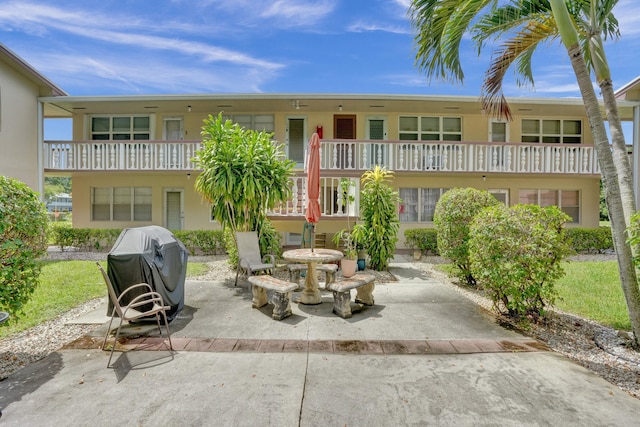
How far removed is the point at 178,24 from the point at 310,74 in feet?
21.4

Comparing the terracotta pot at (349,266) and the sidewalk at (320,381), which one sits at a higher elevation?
the terracotta pot at (349,266)

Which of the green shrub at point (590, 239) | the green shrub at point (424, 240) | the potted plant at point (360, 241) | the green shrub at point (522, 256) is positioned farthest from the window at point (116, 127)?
the green shrub at point (590, 239)

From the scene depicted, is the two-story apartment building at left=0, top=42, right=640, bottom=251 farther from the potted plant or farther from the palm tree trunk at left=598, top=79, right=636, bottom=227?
the palm tree trunk at left=598, top=79, right=636, bottom=227

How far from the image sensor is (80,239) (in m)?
12.1

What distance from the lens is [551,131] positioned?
1373 centimetres

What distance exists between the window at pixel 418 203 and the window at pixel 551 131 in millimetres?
4698

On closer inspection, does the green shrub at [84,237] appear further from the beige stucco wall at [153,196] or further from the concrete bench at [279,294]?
the concrete bench at [279,294]

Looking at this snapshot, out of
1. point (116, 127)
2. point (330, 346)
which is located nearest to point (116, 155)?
point (116, 127)

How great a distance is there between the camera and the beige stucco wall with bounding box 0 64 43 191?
10.5 m

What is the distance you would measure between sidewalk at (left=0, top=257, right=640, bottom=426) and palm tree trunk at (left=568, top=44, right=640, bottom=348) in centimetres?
131

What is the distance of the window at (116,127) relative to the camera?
13.7 m

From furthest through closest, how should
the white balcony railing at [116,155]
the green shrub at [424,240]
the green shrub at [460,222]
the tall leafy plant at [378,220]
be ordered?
the white balcony railing at [116,155] → the green shrub at [424,240] → the tall leafy plant at [378,220] → the green shrub at [460,222]

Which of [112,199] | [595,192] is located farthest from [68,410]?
[595,192]

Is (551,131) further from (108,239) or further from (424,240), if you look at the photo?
(108,239)
